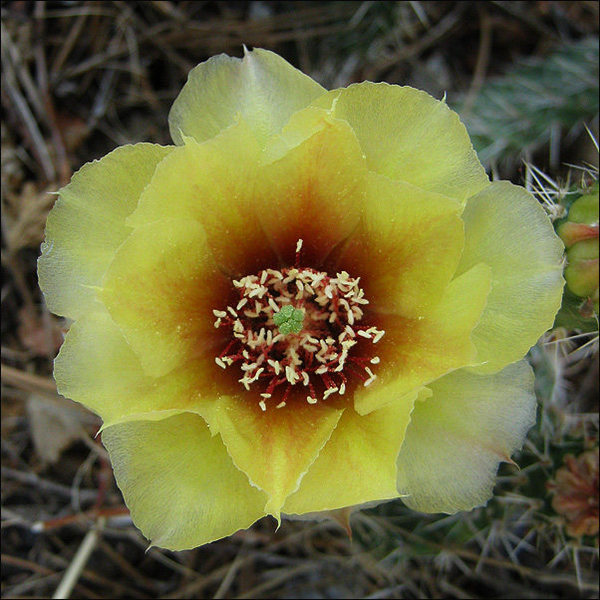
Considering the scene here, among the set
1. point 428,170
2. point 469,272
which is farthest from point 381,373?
point 428,170

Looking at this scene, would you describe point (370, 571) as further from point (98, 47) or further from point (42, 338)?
point (98, 47)

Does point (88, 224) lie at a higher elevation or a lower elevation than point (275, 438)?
higher

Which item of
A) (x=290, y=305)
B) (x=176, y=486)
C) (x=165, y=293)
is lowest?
(x=176, y=486)

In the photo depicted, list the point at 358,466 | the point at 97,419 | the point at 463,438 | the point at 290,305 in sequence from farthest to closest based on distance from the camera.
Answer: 1. the point at 97,419
2. the point at 290,305
3. the point at 463,438
4. the point at 358,466

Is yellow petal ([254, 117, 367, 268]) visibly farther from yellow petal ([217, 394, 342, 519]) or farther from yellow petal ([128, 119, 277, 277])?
yellow petal ([217, 394, 342, 519])

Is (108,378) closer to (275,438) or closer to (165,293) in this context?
(165,293)

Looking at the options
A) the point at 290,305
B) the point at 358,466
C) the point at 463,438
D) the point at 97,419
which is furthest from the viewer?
the point at 97,419

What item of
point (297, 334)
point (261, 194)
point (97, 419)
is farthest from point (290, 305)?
point (97, 419)
